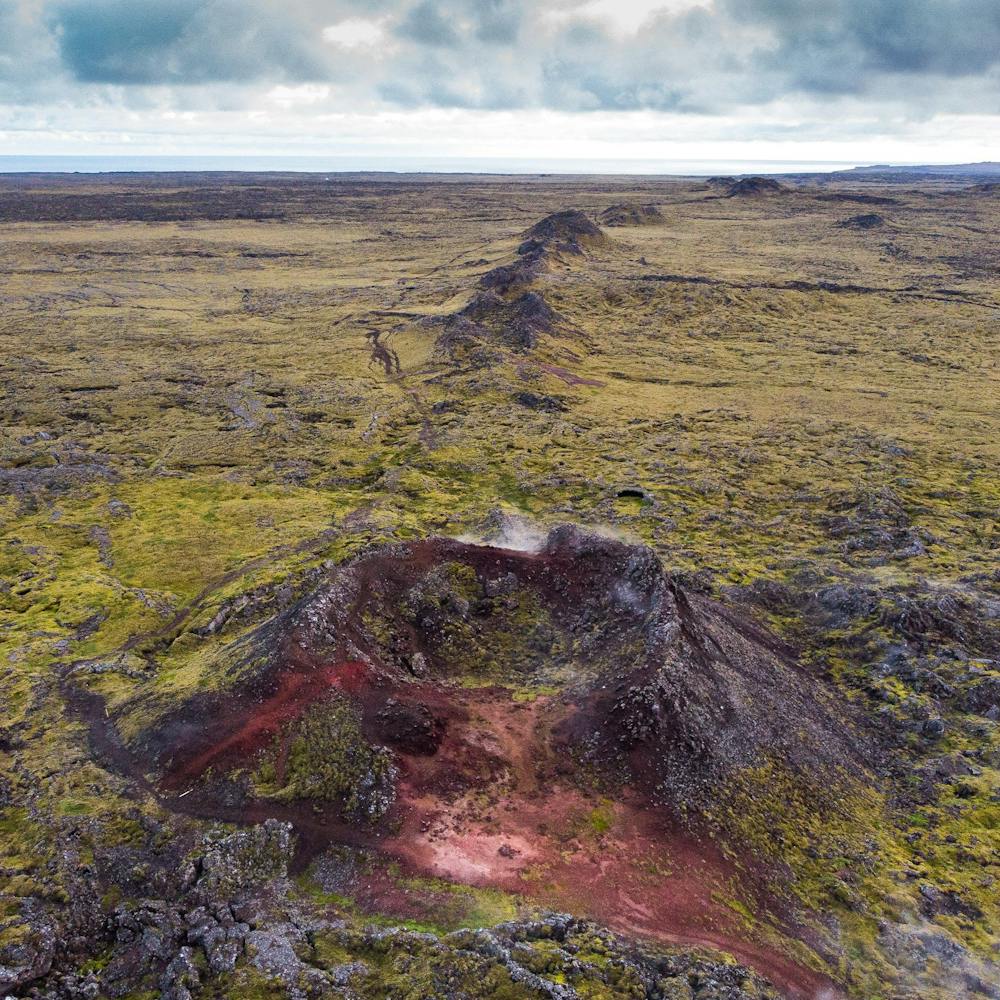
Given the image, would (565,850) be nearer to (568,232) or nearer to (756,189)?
(568,232)

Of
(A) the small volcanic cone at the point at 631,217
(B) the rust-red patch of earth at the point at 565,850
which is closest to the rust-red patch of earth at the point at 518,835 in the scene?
(B) the rust-red patch of earth at the point at 565,850

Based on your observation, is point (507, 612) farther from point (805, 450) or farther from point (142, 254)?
point (142, 254)

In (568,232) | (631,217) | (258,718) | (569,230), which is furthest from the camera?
(631,217)

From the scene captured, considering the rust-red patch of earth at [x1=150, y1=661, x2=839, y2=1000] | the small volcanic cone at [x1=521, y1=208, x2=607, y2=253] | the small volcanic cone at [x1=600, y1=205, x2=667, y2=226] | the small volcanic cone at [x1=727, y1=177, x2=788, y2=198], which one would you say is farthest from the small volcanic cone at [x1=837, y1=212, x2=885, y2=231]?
the rust-red patch of earth at [x1=150, y1=661, x2=839, y2=1000]

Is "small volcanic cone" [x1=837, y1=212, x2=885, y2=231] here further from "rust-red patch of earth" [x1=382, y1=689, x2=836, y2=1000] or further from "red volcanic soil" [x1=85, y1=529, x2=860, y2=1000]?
"rust-red patch of earth" [x1=382, y1=689, x2=836, y2=1000]

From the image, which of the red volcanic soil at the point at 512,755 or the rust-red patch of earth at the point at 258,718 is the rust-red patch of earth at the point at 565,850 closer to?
the red volcanic soil at the point at 512,755

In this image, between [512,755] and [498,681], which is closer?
[512,755]

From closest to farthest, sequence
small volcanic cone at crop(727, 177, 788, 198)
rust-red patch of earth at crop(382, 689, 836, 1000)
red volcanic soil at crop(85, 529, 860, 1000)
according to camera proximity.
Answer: rust-red patch of earth at crop(382, 689, 836, 1000), red volcanic soil at crop(85, 529, 860, 1000), small volcanic cone at crop(727, 177, 788, 198)

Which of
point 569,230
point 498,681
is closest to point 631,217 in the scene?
point 569,230

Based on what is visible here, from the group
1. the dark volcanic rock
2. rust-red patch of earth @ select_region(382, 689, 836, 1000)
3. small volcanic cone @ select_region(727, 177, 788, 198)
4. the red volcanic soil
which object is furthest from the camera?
small volcanic cone @ select_region(727, 177, 788, 198)
